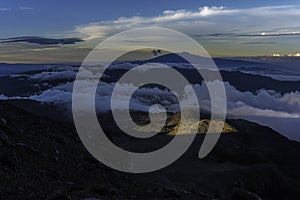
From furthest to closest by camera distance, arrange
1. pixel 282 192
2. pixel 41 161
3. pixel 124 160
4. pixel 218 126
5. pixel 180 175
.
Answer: pixel 218 126
pixel 282 192
pixel 180 175
pixel 124 160
pixel 41 161

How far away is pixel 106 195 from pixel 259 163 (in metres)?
103

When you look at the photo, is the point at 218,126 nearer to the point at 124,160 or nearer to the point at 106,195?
the point at 124,160

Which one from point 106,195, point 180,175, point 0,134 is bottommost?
point 180,175

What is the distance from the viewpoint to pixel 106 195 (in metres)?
19.5

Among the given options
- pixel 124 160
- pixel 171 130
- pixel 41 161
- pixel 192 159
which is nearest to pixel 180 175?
pixel 192 159

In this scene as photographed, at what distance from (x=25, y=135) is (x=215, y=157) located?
9516cm

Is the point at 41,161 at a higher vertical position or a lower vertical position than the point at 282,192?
higher

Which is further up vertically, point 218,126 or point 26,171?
point 26,171

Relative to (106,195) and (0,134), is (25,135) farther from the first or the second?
(106,195)

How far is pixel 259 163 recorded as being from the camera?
383ft

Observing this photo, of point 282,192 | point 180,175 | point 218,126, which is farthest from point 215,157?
point 218,126

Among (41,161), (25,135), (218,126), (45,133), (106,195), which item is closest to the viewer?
(106,195)

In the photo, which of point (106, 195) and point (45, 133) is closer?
point (106, 195)

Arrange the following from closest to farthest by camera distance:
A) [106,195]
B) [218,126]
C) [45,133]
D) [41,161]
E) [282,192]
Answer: [106,195]
[41,161]
[45,133]
[282,192]
[218,126]
